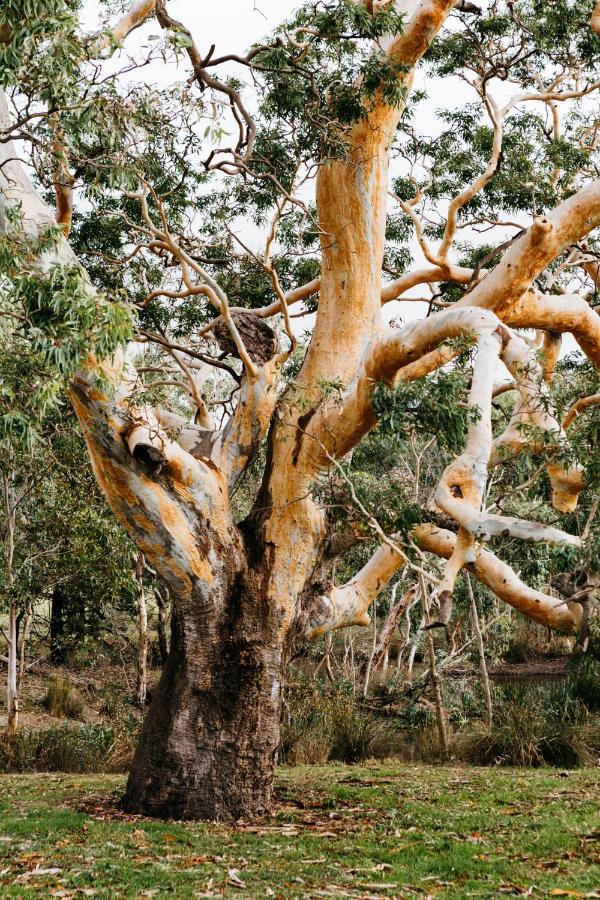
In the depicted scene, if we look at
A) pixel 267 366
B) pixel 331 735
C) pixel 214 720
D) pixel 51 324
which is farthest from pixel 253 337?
pixel 331 735

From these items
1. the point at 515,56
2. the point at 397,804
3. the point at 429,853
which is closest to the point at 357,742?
the point at 397,804

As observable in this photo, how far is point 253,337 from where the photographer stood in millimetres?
9039

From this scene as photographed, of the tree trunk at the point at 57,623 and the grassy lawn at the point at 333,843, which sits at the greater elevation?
the tree trunk at the point at 57,623

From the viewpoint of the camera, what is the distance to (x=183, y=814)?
26.1 ft

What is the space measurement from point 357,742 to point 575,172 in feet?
27.9

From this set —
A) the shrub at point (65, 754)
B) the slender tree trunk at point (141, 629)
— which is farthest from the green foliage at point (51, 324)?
the slender tree trunk at point (141, 629)

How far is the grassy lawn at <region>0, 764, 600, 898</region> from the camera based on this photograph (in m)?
5.49

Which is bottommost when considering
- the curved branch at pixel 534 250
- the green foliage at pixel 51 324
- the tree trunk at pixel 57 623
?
the tree trunk at pixel 57 623

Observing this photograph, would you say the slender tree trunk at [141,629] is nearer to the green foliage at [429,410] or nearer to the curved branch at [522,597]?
the curved branch at [522,597]

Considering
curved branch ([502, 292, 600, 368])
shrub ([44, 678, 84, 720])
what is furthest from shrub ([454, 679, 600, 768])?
shrub ([44, 678, 84, 720])

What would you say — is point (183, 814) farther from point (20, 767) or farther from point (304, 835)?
point (20, 767)

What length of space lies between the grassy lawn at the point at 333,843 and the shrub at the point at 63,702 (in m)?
5.87

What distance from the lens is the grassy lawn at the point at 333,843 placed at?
549 cm

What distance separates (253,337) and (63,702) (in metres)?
9.26
